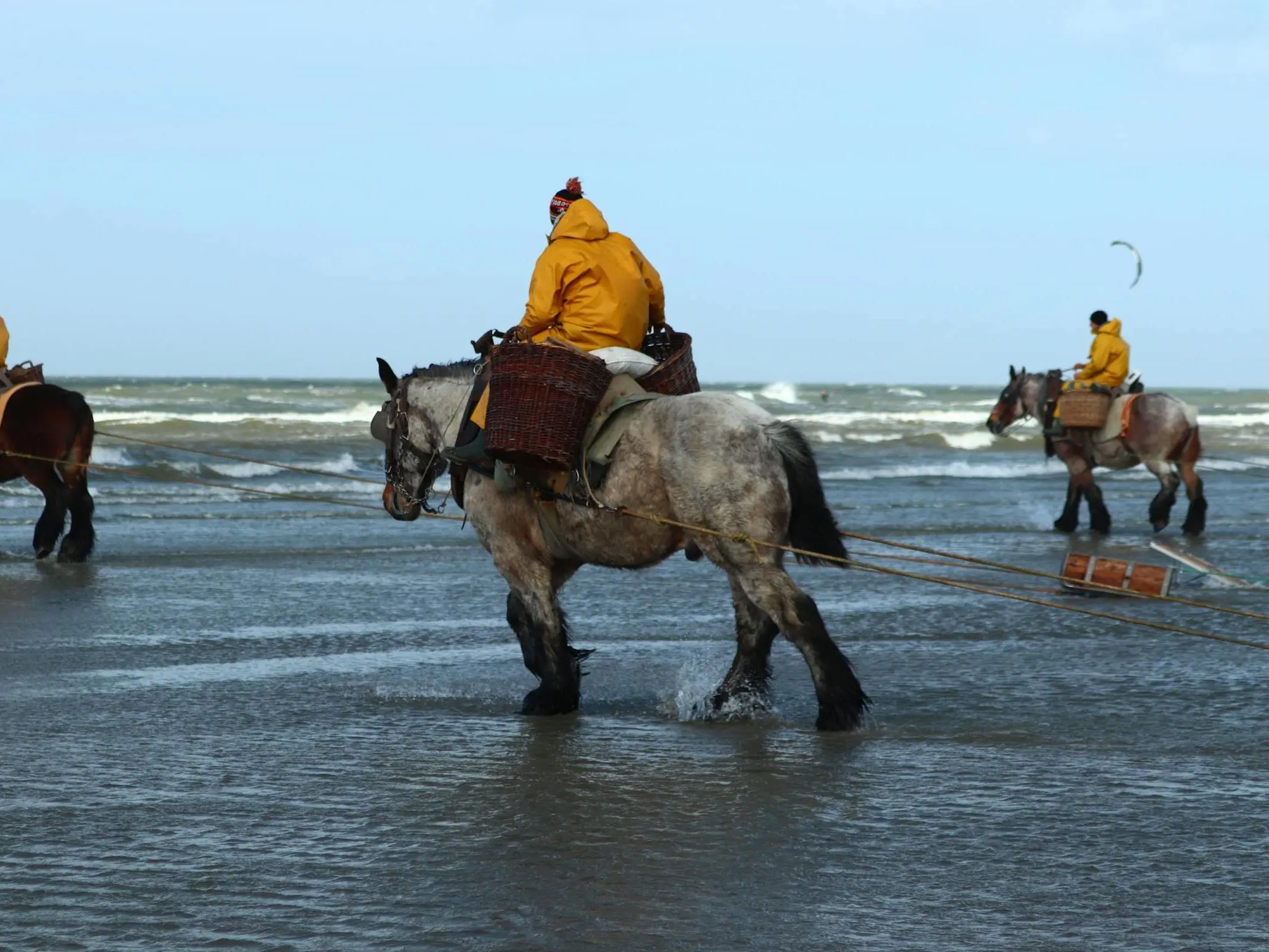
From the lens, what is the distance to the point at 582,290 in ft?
23.4

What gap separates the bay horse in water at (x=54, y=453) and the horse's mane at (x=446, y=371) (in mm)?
6647

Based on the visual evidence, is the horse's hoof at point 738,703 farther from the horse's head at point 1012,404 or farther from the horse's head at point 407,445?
the horse's head at point 1012,404

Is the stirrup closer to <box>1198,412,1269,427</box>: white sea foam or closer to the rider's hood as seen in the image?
the rider's hood

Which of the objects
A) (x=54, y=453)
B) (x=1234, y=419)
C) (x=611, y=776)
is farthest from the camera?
(x=1234, y=419)

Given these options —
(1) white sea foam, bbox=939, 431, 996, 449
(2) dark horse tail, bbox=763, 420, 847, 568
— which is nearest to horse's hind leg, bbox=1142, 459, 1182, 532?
(2) dark horse tail, bbox=763, 420, 847, 568

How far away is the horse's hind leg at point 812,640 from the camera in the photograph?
661 cm

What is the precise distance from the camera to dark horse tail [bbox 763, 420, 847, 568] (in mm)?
6688

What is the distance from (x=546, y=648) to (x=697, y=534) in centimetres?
97

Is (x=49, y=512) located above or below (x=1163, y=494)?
below

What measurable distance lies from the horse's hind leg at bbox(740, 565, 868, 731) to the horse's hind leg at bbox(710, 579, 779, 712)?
484 millimetres

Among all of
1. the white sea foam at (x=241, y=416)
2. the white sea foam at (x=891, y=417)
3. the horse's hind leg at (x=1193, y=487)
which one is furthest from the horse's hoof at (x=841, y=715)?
the white sea foam at (x=891, y=417)

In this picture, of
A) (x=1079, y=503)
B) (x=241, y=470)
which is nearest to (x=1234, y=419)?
(x=241, y=470)

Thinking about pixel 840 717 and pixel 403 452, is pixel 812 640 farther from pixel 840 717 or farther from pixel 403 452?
pixel 403 452

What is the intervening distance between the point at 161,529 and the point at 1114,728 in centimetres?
1286
